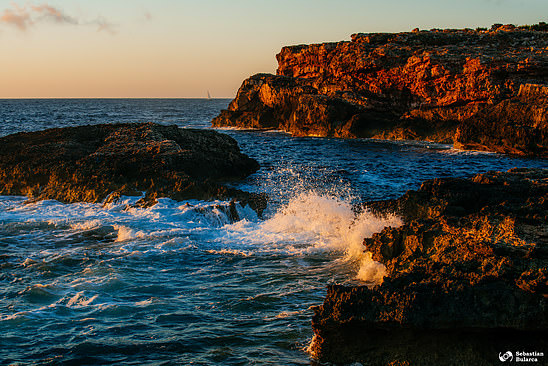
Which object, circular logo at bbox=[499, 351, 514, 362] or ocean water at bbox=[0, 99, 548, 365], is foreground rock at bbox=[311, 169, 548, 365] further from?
ocean water at bbox=[0, 99, 548, 365]

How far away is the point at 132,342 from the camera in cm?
723

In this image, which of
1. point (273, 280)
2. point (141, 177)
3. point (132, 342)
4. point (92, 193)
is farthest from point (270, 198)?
point (132, 342)

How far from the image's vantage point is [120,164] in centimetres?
1823

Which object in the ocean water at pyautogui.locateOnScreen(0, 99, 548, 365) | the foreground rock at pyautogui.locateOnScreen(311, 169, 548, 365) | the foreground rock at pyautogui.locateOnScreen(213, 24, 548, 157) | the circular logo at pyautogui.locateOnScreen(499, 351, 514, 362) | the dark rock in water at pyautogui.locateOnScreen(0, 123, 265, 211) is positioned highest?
the foreground rock at pyautogui.locateOnScreen(213, 24, 548, 157)

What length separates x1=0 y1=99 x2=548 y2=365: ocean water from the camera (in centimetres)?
712

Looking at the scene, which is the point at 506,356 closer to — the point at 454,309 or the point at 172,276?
the point at 454,309

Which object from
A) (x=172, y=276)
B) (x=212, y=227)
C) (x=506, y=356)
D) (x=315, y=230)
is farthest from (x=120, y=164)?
(x=506, y=356)

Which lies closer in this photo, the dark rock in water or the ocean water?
the ocean water

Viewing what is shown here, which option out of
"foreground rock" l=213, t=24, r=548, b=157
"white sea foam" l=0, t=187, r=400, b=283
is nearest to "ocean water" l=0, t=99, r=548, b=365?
"white sea foam" l=0, t=187, r=400, b=283

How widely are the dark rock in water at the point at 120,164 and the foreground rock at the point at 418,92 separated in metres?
19.6

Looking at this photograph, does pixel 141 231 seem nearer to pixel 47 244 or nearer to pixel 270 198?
pixel 47 244

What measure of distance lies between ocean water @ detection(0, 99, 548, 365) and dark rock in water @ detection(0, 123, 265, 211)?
84cm

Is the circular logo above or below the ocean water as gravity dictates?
above

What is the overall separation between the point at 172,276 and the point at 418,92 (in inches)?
1601
